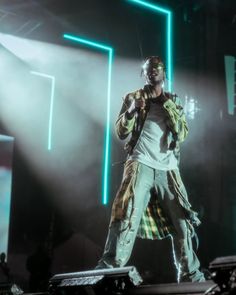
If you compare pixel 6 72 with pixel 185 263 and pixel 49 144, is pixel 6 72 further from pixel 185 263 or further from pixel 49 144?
pixel 185 263

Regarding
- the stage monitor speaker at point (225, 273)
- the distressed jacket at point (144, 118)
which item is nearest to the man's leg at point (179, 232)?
the distressed jacket at point (144, 118)

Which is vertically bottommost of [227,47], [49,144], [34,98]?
[49,144]

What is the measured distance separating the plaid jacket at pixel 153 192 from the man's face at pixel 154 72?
106 mm

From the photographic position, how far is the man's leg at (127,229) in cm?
428

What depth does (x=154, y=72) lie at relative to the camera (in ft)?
15.1

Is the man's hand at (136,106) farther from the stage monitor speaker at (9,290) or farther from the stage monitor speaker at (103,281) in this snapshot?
the stage monitor speaker at (9,290)

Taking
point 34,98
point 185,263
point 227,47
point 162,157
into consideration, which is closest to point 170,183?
point 162,157

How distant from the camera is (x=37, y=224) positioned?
35.4 ft

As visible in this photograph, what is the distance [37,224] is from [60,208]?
0.72m

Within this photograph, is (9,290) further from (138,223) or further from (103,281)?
(103,281)

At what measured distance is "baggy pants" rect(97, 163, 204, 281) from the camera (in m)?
4.25

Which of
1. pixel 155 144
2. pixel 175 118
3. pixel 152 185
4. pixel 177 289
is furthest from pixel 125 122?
pixel 177 289

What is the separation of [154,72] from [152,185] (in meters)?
1.05

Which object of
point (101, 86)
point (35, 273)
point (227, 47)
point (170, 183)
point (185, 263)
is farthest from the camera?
point (227, 47)
